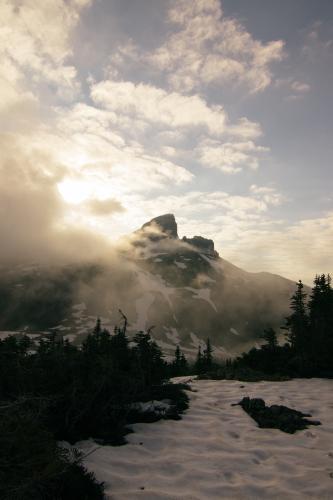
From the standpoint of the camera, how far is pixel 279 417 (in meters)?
11.5

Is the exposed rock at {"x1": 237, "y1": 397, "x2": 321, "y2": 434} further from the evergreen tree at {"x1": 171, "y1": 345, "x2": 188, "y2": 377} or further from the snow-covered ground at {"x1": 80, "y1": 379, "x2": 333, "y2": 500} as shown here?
the evergreen tree at {"x1": 171, "y1": 345, "x2": 188, "y2": 377}

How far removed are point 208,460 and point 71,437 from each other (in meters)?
3.54

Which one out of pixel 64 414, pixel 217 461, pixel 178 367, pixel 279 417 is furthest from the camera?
pixel 178 367

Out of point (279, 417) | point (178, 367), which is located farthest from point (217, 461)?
point (178, 367)

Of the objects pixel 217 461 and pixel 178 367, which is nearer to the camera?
pixel 217 461

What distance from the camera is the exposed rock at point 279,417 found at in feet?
35.5

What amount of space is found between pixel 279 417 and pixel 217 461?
4293mm

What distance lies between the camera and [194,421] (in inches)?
464

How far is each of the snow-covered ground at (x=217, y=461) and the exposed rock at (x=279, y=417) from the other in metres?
0.31

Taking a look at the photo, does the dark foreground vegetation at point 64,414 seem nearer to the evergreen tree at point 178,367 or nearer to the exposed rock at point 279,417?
the exposed rock at point 279,417

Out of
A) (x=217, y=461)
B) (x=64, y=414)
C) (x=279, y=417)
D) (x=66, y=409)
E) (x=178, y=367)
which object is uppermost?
(x=66, y=409)

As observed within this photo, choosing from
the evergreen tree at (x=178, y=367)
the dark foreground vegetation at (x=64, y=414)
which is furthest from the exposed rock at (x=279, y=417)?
the evergreen tree at (x=178, y=367)

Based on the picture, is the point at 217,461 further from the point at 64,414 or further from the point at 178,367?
the point at 178,367

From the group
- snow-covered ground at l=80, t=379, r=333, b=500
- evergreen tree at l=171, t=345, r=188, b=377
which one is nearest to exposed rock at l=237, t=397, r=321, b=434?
snow-covered ground at l=80, t=379, r=333, b=500
